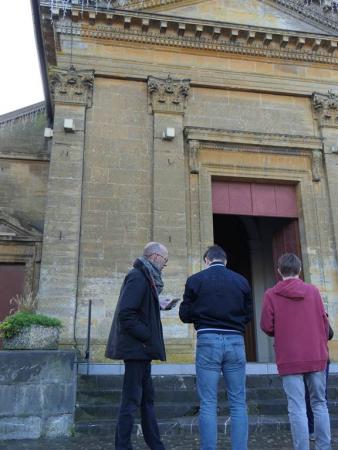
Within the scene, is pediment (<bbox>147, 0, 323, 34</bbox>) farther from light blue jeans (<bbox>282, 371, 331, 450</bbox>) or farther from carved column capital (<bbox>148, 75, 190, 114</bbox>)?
light blue jeans (<bbox>282, 371, 331, 450</bbox>)

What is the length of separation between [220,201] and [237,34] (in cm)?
447

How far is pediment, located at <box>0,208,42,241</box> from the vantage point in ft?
39.0

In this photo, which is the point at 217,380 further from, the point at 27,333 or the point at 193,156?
the point at 193,156

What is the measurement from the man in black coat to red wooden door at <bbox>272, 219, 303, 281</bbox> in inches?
324

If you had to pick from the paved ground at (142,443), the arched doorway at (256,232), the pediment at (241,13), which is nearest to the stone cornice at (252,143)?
the arched doorway at (256,232)

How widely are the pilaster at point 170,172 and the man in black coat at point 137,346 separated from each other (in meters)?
6.11

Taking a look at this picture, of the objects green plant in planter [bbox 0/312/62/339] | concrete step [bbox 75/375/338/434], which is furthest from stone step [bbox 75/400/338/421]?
green plant in planter [bbox 0/312/62/339]

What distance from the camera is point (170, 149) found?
37.5 feet

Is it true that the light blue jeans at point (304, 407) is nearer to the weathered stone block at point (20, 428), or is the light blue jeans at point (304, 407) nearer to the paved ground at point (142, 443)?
the paved ground at point (142, 443)

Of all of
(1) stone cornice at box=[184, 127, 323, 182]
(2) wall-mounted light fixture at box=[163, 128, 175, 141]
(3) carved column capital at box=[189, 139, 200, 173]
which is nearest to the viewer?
(2) wall-mounted light fixture at box=[163, 128, 175, 141]

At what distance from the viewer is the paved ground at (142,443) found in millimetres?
5273

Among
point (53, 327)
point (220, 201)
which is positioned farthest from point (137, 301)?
point (220, 201)

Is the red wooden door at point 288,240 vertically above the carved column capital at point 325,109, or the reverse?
the carved column capital at point 325,109

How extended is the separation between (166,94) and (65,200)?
377 centimetres
